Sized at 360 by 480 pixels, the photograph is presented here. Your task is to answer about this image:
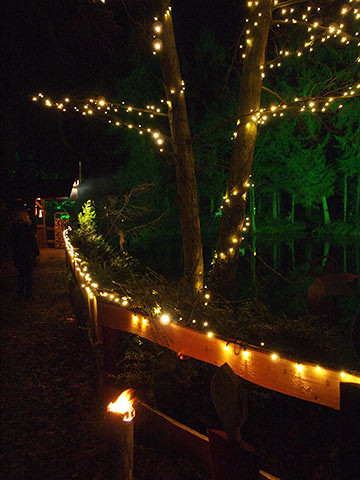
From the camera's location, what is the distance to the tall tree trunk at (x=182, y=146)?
655 cm

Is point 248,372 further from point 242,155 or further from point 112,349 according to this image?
point 242,155

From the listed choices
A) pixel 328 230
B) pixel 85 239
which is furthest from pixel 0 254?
pixel 328 230

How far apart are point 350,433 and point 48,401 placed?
3538 millimetres

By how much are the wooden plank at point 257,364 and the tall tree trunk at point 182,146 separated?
314 cm

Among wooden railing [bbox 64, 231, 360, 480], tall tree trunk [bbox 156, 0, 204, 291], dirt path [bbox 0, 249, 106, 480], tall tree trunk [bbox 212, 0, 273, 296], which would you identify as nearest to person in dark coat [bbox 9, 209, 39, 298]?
dirt path [bbox 0, 249, 106, 480]

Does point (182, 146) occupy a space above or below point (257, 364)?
above

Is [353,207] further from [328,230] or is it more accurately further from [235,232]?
[235,232]

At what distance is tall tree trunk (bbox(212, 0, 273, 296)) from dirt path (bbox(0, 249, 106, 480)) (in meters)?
2.66

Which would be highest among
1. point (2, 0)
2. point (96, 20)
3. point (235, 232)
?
point (2, 0)

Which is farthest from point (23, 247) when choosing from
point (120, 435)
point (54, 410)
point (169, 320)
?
point (120, 435)

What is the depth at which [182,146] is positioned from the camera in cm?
664

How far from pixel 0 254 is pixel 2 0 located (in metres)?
8.14

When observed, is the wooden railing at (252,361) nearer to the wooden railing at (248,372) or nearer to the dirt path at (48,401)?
the wooden railing at (248,372)

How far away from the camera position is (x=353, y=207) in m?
34.9
